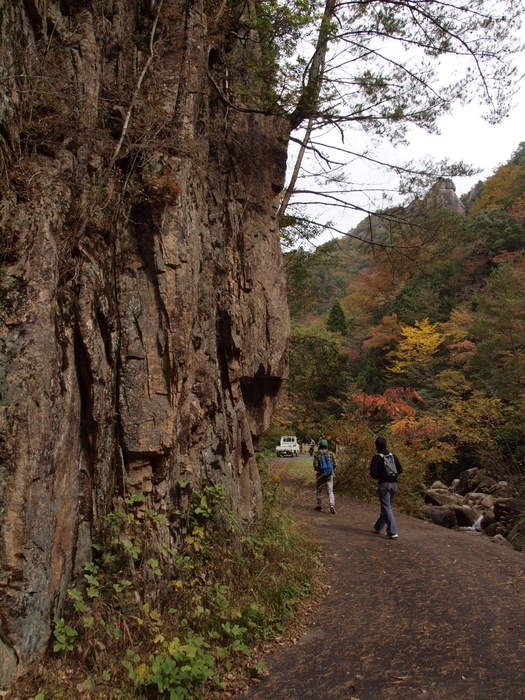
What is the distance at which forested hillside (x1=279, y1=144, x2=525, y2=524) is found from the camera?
37.3 ft

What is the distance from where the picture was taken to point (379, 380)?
101 ft

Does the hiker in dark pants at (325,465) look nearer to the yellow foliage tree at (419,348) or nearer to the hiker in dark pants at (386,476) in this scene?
the hiker in dark pants at (386,476)

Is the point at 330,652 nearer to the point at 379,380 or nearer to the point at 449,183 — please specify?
the point at 449,183

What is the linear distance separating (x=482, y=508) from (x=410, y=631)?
12.4 m

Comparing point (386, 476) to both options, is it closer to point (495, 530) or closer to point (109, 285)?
point (109, 285)

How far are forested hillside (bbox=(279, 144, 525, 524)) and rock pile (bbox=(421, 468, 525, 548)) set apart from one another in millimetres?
788

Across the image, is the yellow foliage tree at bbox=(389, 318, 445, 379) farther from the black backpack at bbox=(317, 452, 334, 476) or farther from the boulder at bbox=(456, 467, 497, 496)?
the black backpack at bbox=(317, 452, 334, 476)

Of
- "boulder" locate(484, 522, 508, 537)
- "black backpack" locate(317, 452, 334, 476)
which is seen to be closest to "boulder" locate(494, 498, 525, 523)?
"boulder" locate(484, 522, 508, 537)

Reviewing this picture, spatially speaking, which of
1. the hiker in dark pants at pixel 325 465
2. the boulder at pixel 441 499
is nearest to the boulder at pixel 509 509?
the boulder at pixel 441 499

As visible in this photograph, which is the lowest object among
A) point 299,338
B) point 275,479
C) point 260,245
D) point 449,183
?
point 275,479

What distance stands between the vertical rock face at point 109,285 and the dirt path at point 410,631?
1920 millimetres

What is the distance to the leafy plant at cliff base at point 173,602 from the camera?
12.5 feet

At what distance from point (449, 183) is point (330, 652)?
9641 millimetres

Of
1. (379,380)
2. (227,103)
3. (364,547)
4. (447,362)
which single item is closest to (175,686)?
(364,547)
